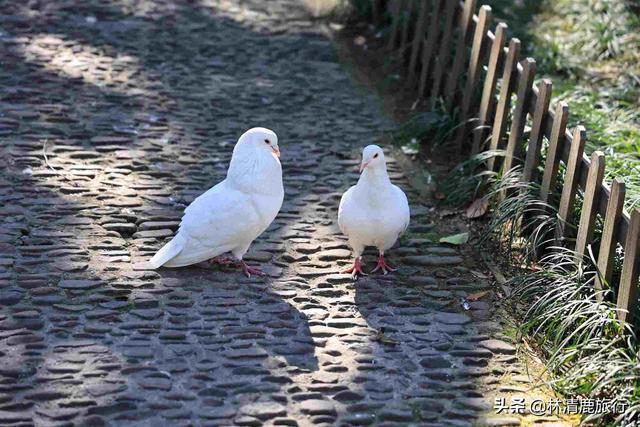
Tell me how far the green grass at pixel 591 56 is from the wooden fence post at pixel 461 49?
3.19 feet

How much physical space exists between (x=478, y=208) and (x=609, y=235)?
71.6 inches

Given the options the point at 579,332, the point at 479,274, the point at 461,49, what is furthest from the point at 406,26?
the point at 579,332

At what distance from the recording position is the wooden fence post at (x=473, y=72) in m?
7.96

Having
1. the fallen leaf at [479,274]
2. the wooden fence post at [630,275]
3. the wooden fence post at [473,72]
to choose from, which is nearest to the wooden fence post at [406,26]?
the wooden fence post at [473,72]

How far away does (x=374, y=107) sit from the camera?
30.3ft

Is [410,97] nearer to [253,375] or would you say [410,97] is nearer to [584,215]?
[584,215]

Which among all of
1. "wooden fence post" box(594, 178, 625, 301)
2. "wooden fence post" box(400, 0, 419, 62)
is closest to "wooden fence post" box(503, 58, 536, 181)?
"wooden fence post" box(594, 178, 625, 301)

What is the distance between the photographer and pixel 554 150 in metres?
6.47

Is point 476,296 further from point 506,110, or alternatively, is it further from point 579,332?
point 506,110

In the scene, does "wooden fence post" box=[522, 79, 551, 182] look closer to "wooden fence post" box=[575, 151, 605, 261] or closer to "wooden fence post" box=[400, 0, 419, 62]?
"wooden fence post" box=[575, 151, 605, 261]

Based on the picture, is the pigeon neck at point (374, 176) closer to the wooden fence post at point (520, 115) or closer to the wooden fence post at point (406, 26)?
the wooden fence post at point (520, 115)

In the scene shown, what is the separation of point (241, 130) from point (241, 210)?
2401 mm

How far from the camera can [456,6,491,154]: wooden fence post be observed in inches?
314

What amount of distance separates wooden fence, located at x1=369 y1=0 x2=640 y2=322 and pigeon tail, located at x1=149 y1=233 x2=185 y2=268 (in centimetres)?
226
